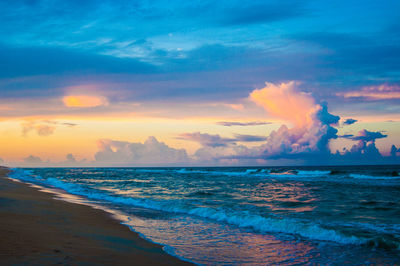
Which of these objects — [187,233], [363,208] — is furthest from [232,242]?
[363,208]

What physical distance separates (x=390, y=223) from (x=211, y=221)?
6.70 meters

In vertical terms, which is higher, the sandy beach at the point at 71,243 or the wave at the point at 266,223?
the sandy beach at the point at 71,243

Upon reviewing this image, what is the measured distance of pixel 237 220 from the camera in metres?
12.8

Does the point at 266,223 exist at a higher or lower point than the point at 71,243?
lower

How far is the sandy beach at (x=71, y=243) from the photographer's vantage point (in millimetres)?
6223

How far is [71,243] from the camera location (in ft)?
25.4

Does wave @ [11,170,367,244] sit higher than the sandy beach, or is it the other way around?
the sandy beach

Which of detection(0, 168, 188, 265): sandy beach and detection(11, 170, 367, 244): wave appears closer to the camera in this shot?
detection(0, 168, 188, 265): sandy beach

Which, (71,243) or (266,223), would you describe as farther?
(266,223)

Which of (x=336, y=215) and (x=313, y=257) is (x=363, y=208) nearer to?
(x=336, y=215)

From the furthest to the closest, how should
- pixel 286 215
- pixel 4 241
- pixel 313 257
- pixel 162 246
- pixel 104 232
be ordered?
pixel 286 215 → pixel 104 232 → pixel 162 246 → pixel 313 257 → pixel 4 241

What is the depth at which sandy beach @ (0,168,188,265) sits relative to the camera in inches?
245

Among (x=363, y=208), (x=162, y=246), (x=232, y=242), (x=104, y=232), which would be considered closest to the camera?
(x=162, y=246)

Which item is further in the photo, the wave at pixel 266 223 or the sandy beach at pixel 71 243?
the wave at pixel 266 223
